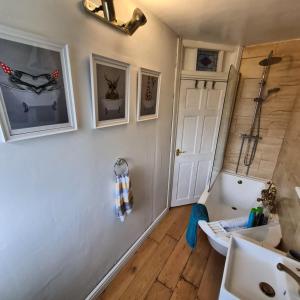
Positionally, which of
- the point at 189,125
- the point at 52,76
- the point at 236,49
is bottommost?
the point at 189,125

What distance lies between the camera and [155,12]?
143cm

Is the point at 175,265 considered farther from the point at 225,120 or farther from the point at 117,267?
the point at 225,120

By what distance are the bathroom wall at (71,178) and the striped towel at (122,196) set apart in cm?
6

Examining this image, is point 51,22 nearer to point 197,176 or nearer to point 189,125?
point 189,125

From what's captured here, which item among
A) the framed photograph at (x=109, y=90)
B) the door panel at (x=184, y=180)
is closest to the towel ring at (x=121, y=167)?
the framed photograph at (x=109, y=90)

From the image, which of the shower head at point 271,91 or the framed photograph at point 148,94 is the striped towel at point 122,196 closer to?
the framed photograph at point 148,94

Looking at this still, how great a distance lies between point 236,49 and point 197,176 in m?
1.83

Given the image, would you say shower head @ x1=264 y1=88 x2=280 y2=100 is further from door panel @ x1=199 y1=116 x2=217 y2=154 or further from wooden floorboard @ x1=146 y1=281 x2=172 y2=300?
wooden floorboard @ x1=146 y1=281 x2=172 y2=300

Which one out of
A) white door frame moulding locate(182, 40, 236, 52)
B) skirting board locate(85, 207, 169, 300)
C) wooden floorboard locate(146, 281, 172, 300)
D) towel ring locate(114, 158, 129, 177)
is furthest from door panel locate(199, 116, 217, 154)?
wooden floorboard locate(146, 281, 172, 300)

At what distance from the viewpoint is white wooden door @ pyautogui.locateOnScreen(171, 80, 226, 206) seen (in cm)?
228

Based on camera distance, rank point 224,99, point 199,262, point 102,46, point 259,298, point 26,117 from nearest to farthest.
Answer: point 26,117, point 259,298, point 102,46, point 199,262, point 224,99

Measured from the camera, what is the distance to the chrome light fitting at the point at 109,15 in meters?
0.93

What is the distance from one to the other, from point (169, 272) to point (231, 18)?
2.45m

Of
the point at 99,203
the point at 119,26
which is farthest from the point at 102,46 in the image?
the point at 99,203
